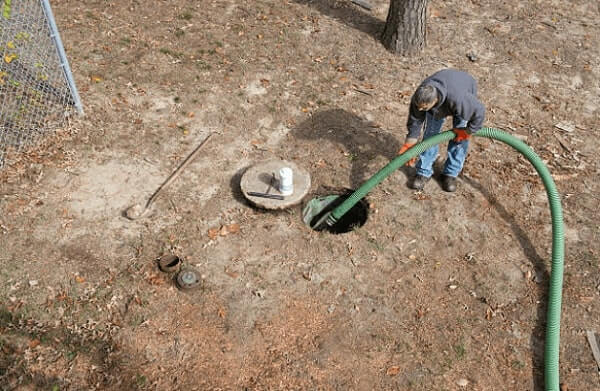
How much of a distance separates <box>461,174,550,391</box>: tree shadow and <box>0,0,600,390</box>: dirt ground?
0.9 inches

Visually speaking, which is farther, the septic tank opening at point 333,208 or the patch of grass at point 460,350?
the septic tank opening at point 333,208

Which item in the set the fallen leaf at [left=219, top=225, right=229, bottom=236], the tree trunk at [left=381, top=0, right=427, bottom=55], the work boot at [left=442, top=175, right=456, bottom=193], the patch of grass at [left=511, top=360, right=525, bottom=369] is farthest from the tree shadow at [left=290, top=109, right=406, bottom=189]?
the patch of grass at [left=511, top=360, right=525, bottom=369]

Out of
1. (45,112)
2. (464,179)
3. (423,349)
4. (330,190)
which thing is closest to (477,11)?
A: (464,179)

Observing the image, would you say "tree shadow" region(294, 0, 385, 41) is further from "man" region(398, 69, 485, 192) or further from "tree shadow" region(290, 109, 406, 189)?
"man" region(398, 69, 485, 192)

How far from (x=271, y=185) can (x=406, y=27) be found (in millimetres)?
3794

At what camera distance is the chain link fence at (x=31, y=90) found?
5.84 meters

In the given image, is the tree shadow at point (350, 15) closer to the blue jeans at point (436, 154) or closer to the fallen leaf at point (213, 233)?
the blue jeans at point (436, 154)

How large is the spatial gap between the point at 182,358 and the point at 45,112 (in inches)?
157

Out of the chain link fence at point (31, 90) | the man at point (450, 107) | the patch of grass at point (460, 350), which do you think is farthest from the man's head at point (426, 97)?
the chain link fence at point (31, 90)

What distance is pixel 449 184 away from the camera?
5.61 m

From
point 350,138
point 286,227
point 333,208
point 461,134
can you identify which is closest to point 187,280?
point 286,227

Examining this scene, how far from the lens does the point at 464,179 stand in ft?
19.1

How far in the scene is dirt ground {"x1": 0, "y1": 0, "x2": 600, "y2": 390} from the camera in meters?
4.20

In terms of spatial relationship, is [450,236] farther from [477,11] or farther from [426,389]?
[477,11]
